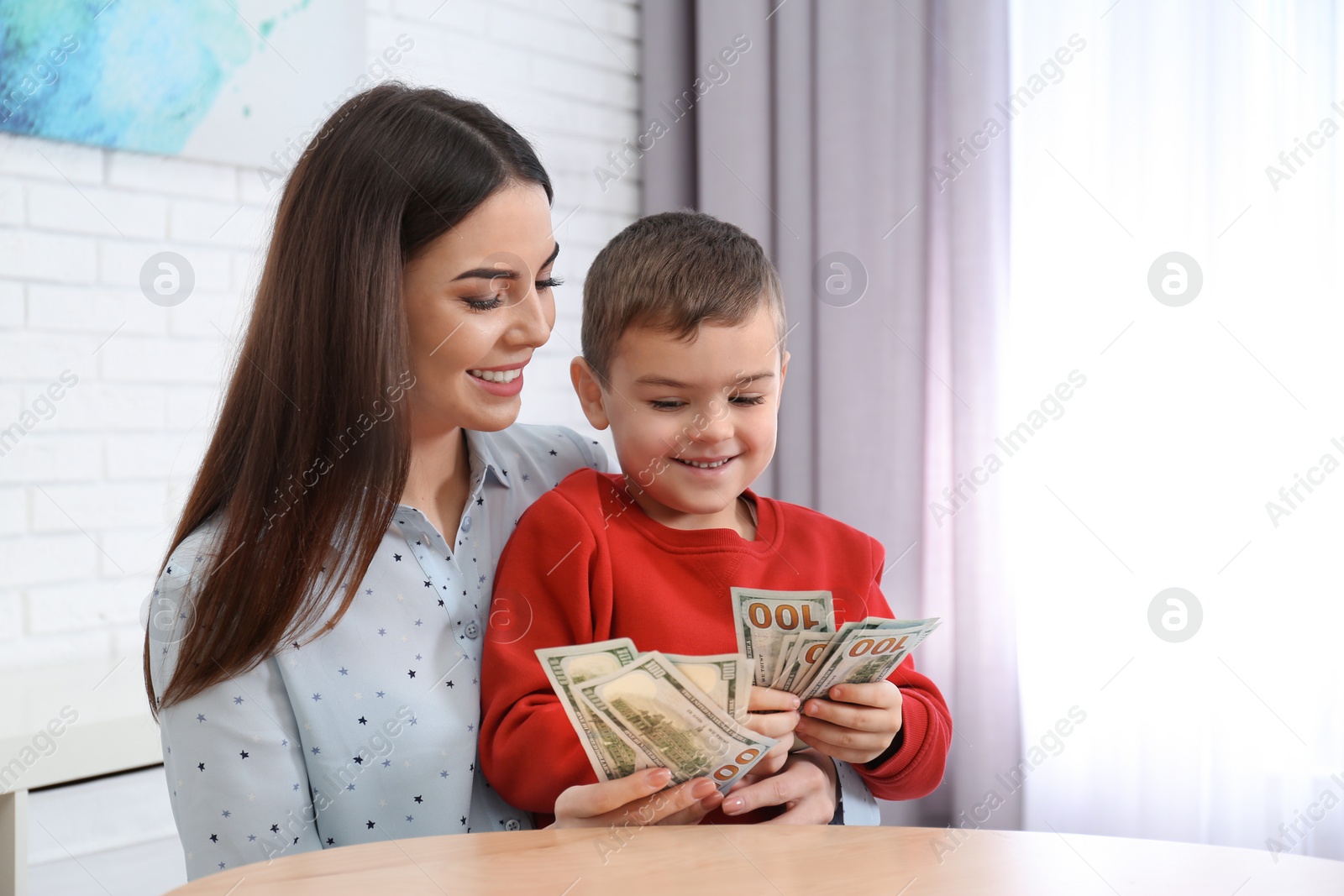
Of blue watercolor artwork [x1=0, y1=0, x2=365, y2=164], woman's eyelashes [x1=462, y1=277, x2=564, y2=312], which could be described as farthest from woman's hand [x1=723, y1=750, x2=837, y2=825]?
blue watercolor artwork [x1=0, y1=0, x2=365, y2=164]

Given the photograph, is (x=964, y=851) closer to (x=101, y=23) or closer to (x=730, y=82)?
(x=101, y=23)

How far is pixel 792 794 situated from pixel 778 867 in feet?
0.97

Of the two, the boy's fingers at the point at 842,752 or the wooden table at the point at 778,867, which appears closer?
the wooden table at the point at 778,867

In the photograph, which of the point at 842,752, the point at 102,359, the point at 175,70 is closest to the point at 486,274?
the point at 842,752

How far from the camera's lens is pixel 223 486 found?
1.19 metres

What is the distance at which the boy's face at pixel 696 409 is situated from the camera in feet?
3.98

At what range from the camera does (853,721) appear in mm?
1088

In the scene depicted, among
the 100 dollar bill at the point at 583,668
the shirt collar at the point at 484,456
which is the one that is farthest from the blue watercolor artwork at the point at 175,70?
the 100 dollar bill at the point at 583,668

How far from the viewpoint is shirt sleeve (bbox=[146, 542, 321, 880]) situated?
1.05 meters

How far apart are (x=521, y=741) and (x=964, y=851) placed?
440 millimetres

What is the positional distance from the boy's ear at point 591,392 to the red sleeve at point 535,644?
12 centimetres

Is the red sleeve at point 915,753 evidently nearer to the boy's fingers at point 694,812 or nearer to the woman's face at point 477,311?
the boy's fingers at point 694,812

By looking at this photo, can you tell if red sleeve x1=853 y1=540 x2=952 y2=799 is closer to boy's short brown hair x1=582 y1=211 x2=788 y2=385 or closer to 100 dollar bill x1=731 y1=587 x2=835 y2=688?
100 dollar bill x1=731 y1=587 x2=835 y2=688

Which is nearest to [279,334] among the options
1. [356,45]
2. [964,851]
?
[964,851]
